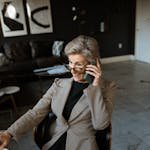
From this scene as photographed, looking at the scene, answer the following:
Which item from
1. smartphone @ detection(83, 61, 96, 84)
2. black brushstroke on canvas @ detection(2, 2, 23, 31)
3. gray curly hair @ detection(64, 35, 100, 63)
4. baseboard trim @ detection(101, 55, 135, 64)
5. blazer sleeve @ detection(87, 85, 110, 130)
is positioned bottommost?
baseboard trim @ detection(101, 55, 135, 64)

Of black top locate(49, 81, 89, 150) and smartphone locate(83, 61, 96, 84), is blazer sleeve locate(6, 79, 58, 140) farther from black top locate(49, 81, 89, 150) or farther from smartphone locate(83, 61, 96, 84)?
smartphone locate(83, 61, 96, 84)

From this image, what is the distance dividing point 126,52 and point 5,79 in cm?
396

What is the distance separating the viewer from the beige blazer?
3.87ft

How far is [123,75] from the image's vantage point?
204 inches

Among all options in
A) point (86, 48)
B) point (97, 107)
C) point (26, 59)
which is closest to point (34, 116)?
point (97, 107)

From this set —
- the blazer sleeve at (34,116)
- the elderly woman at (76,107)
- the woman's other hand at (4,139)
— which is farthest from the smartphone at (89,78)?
the woman's other hand at (4,139)

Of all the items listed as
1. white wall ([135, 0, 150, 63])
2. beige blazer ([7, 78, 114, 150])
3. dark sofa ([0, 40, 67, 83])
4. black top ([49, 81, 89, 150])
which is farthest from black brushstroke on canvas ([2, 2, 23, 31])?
black top ([49, 81, 89, 150])

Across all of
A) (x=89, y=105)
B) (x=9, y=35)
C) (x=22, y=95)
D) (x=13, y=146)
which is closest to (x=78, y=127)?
(x=89, y=105)

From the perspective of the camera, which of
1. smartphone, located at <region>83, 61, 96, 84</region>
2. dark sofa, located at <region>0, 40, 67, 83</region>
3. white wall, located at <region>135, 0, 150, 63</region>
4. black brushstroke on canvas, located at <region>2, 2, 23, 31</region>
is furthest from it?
white wall, located at <region>135, 0, 150, 63</region>

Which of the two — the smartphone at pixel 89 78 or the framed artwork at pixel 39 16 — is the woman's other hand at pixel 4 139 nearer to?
the smartphone at pixel 89 78

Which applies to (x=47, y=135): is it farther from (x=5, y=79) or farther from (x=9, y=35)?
(x=9, y=35)

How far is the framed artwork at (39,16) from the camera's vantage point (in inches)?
227

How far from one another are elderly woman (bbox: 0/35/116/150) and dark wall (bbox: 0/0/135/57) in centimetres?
489

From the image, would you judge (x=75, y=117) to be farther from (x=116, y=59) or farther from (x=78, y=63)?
(x=116, y=59)
